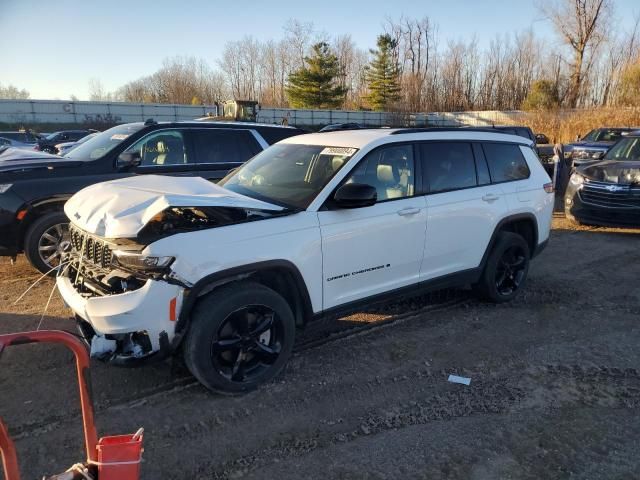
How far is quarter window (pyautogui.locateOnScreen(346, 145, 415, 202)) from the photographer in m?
4.12

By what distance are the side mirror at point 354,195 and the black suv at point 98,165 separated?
349 centimetres

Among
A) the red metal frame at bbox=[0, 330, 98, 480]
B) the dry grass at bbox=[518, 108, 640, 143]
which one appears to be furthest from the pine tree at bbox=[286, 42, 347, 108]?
the red metal frame at bbox=[0, 330, 98, 480]

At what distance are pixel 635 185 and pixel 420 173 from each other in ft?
19.0

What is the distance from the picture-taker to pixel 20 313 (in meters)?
4.91

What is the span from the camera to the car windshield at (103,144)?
6.43m

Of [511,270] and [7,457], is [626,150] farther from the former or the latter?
[7,457]

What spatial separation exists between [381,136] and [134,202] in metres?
2.11

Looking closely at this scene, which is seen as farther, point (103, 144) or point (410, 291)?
point (103, 144)

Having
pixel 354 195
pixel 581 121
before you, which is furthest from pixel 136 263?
pixel 581 121

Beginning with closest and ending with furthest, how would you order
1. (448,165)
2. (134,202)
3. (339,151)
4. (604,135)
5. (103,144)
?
(134,202)
(339,151)
(448,165)
(103,144)
(604,135)

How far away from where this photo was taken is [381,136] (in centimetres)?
430

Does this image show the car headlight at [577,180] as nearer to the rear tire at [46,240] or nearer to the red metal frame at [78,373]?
the rear tire at [46,240]

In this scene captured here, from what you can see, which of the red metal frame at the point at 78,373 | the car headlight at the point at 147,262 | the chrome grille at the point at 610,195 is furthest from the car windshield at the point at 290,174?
the chrome grille at the point at 610,195

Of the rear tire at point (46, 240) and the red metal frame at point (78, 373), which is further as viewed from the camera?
the rear tire at point (46, 240)
